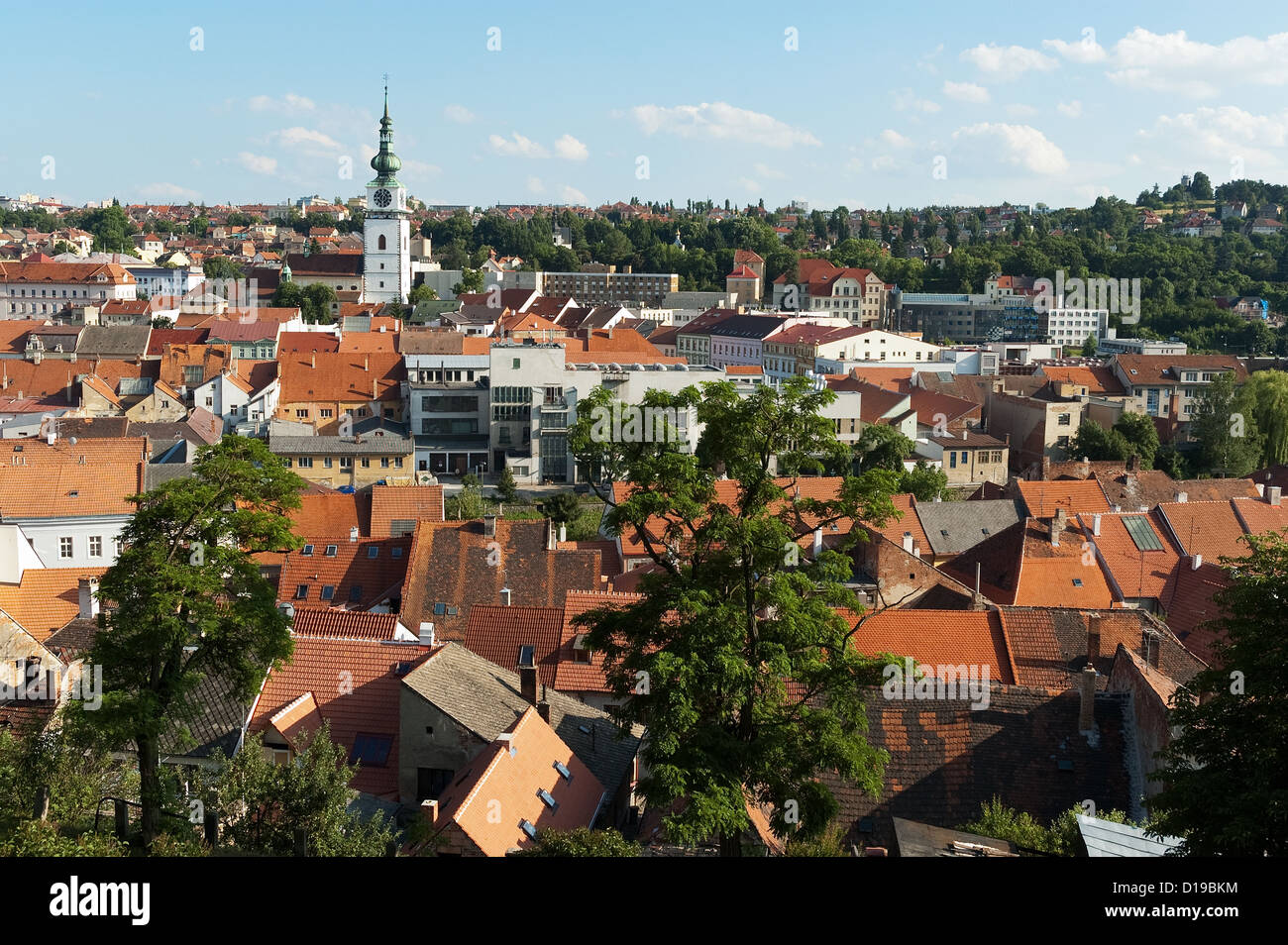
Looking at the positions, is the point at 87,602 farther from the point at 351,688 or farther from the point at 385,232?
the point at 385,232

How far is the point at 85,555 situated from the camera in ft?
97.8

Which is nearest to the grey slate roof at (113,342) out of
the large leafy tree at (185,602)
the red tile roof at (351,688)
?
the red tile roof at (351,688)

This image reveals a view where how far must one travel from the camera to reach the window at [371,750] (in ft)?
52.3

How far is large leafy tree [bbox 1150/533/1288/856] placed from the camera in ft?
27.3

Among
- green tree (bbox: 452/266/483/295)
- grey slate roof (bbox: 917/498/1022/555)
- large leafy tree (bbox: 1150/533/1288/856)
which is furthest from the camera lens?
green tree (bbox: 452/266/483/295)

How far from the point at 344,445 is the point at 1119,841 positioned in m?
38.5

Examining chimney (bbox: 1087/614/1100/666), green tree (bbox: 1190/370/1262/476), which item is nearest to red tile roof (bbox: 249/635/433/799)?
chimney (bbox: 1087/614/1100/666)

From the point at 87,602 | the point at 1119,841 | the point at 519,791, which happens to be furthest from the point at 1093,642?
the point at 87,602

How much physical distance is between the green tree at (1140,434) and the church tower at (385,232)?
64.3 m

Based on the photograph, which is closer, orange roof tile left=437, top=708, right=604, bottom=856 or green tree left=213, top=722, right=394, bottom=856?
green tree left=213, top=722, right=394, bottom=856

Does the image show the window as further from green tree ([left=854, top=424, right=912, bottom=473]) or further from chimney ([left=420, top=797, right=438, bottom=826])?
green tree ([left=854, top=424, right=912, bottom=473])

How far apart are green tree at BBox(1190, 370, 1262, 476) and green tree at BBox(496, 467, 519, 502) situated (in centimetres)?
2765

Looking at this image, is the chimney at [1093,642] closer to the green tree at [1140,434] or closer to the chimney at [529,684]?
the chimney at [529,684]

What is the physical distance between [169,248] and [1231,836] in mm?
169557
